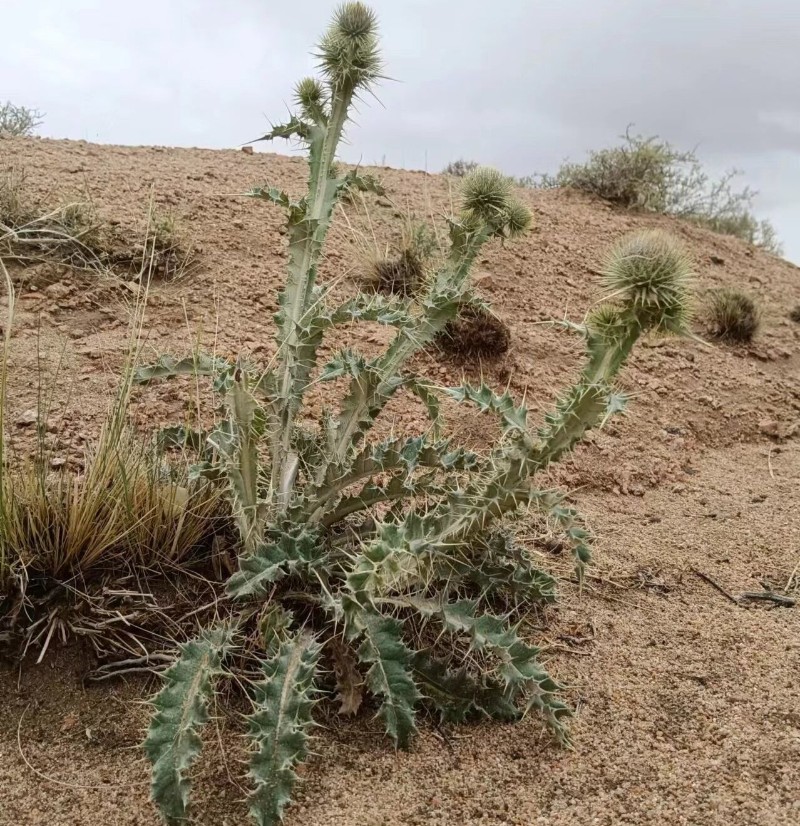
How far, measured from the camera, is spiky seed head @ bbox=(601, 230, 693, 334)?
2172mm

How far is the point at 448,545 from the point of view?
2221mm

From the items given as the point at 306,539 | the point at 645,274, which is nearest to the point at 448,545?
the point at 306,539

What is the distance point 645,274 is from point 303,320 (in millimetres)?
1191

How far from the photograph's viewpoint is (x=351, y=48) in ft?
9.23

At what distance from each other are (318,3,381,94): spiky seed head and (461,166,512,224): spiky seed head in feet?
1.74

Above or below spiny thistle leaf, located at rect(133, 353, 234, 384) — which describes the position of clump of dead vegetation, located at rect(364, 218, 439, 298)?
above

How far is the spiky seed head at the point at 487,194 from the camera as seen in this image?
9.72ft

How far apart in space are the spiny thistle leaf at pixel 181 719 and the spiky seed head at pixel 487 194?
1802mm

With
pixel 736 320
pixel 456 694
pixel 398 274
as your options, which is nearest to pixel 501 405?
pixel 456 694

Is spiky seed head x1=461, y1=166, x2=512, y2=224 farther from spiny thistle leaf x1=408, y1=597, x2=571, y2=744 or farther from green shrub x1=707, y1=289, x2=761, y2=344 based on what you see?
green shrub x1=707, y1=289, x2=761, y2=344

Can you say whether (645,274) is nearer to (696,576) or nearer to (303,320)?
(303,320)

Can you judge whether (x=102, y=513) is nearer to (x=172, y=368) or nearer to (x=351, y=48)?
(x=172, y=368)

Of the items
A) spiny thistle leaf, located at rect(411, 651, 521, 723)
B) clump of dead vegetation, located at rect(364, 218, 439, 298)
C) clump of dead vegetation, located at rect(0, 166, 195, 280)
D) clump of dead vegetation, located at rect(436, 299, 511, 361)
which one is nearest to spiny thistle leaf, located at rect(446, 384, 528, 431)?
spiny thistle leaf, located at rect(411, 651, 521, 723)

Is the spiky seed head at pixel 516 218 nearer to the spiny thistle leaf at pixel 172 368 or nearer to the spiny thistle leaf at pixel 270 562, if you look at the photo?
the spiny thistle leaf at pixel 172 368
